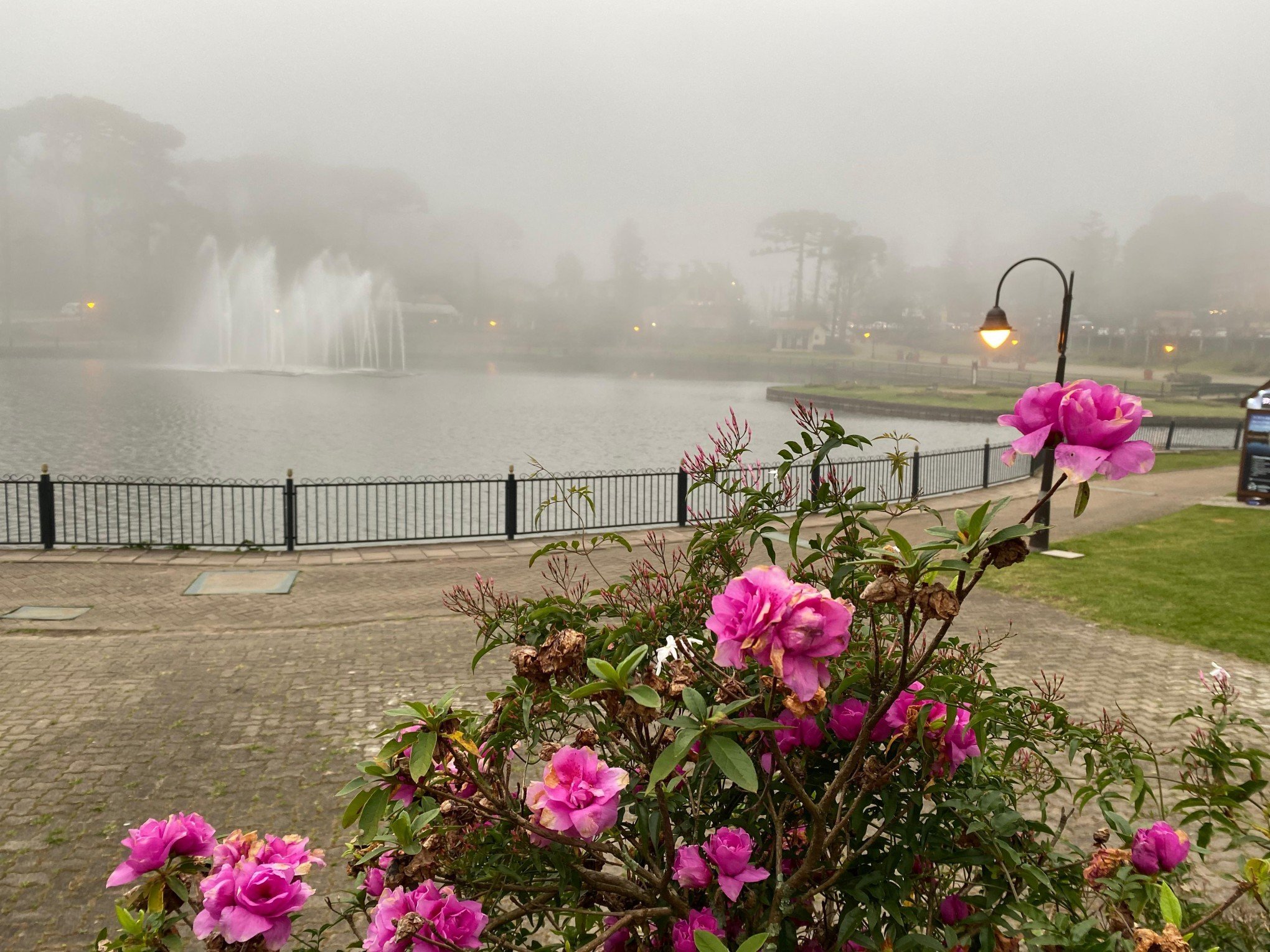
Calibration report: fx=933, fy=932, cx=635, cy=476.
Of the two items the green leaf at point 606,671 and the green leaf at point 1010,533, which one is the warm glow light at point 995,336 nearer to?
the green leaf at point 1010,533

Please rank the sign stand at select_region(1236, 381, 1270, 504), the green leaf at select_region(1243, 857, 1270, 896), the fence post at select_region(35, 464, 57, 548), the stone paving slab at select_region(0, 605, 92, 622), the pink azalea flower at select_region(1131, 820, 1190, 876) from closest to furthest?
the green leaf at select_region(1243, 857, 1270, 896), the pink azalea flower at select_region(1131, 820, 1190, 876), the stone paving slab at select_region(0, 605, 92, 622), the fence post at select_region(35, 464, 57, 548), the sign stand at select_region(1236, 381, 1270, 504)

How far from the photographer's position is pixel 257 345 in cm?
9025

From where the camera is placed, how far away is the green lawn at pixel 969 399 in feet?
201

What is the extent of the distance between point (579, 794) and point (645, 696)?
0.35 m

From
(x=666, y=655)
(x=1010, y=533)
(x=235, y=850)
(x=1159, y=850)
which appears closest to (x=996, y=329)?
(x=1159, y=850)

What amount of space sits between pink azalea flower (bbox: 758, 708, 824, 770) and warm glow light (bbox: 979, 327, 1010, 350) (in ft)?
49.1

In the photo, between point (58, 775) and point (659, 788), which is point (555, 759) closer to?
point (659, 788)

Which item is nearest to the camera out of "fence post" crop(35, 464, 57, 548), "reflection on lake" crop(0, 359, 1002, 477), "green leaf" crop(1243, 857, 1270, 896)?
"green leaf" crop(1243, 857, 1270, 896)

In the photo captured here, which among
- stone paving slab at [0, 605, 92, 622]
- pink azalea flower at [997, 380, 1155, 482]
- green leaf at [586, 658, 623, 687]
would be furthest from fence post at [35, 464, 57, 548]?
pink azalea flower at [997, 380, 1155, 482]

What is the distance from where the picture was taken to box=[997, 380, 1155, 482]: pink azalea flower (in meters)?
1.60

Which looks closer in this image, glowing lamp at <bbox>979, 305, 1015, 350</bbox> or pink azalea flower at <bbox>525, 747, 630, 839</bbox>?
pink azalea flower at <bbox>525, 747, 630, 839</bbox>

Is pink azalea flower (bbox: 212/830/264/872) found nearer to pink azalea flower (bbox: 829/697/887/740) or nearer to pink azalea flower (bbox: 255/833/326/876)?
pink azalea flower (bbox: 255/833/326/876)

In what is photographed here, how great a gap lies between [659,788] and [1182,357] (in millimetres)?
170511

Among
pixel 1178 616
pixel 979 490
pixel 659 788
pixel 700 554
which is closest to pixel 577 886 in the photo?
pixel 659 788
